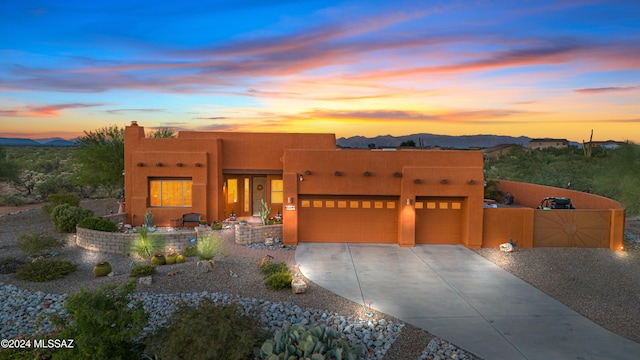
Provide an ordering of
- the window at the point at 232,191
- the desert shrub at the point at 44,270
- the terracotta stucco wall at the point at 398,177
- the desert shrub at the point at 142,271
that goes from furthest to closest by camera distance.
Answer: the window at the point at 232,191, the terracotta stucco wall at the point at 398,177, the desert shrub at the point at 142,271, the desert shrub at the point at 44,270

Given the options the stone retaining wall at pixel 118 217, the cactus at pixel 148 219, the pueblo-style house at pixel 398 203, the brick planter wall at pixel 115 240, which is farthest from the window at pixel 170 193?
the brick planter wall at pixel 115 240

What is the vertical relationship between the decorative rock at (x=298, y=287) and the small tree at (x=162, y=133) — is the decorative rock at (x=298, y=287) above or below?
below

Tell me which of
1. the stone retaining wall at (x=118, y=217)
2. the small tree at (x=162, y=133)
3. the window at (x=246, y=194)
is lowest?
the stone retaining wall at (x=118, y=217)

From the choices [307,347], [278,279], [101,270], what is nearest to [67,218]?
[101,270]

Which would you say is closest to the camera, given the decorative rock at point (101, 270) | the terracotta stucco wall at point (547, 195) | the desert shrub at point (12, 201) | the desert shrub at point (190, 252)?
the decorative rock at point (101, 270)

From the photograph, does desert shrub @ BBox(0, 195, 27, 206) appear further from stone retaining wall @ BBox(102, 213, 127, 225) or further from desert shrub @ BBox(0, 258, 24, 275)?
desert shrub @ BBox(0, 258, 24, 275)

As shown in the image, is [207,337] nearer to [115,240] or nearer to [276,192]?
[115,240]

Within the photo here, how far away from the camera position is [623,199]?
834 inches

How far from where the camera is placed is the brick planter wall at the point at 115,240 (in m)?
14.4

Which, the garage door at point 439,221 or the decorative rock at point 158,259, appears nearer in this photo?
the decorative rock at point 158,259

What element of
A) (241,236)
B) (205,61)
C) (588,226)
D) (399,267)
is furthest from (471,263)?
(205,61)

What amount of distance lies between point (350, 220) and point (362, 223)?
0.51 m

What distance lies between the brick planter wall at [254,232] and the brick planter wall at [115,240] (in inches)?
67.0

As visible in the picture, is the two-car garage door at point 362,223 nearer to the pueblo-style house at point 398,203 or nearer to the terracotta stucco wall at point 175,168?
the pueblo-style house at point 398,203
